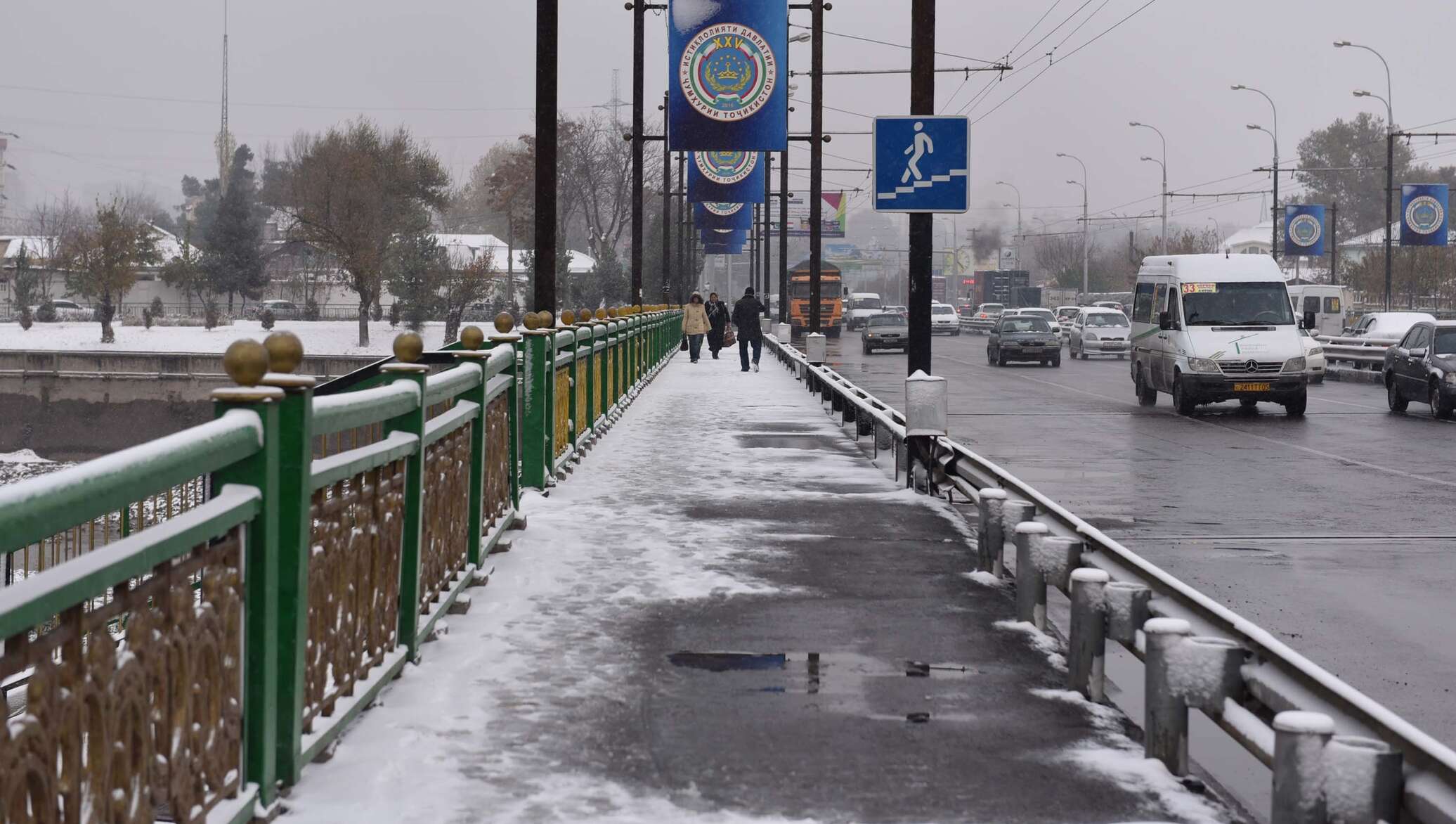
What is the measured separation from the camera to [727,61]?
25266 millimetres

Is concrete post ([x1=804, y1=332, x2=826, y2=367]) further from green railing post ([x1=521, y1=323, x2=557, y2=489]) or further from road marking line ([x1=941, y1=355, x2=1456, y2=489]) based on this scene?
green railing post ([x1=521, y1=323, x2=557, y2=489])

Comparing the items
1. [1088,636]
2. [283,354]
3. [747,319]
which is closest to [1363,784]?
[1088,636]

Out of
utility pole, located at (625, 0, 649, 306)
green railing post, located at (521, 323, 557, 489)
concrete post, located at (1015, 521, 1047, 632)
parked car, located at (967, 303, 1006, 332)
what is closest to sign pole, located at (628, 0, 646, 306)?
utility pole, located at (625, 0, 649, 306)

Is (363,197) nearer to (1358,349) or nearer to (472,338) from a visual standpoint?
(1358,349)

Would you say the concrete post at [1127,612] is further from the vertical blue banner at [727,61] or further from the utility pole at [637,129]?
the utility pole at [637,129]

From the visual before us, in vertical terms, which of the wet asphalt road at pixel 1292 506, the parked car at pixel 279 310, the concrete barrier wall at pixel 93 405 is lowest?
the concrete barrier wall at pixel 93 405

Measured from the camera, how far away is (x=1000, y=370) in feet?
140

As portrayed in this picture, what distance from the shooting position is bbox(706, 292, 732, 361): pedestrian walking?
4428 centimetres

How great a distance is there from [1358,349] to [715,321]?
15.6 meters

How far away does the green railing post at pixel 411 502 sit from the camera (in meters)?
6.45

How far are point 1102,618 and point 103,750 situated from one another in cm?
403

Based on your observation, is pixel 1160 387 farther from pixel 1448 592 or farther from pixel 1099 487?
pixel 1448 592

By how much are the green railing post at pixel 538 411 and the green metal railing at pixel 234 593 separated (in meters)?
4.43

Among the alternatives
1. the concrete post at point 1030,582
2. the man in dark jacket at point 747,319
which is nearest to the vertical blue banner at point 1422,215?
the man in dark jacket at point 747,319
